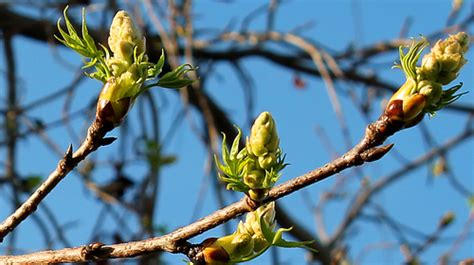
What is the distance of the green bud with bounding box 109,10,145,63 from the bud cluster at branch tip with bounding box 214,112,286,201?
0.13 meters

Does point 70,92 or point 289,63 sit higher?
point 289,63

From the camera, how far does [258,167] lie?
0.76 meters

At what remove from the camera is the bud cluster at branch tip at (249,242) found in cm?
76

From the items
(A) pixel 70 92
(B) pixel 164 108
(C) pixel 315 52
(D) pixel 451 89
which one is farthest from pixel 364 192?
(D) pixel 451 89

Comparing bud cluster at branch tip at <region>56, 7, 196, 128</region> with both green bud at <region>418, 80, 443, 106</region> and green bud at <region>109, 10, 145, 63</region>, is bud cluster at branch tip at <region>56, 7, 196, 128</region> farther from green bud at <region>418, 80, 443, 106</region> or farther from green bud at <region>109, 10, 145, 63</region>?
green bud at <region>418, 80, 443, 106</region>

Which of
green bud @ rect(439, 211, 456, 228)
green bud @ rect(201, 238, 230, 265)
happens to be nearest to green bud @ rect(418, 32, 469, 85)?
green bud @ rect(201, 238, 230, 265)

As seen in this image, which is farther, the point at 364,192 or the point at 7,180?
the point at 364,192

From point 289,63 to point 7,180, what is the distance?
48.7 inches

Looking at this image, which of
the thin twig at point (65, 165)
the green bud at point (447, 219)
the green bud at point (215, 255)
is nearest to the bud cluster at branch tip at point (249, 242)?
the green bud at point (215, 255)

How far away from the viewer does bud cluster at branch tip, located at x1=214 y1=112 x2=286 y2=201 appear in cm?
74

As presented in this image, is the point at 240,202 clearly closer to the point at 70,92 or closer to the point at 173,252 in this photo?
the point at 173,252

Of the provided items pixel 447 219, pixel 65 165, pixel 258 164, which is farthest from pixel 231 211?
pixel 447 219

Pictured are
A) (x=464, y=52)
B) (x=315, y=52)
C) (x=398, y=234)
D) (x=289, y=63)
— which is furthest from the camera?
(x=289, y=63)

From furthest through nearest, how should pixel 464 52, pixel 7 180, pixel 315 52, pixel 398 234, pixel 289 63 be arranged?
pixel 289 63, pixel 315 52, pixel 398 234, pixel 7 180, pixel 464 52
